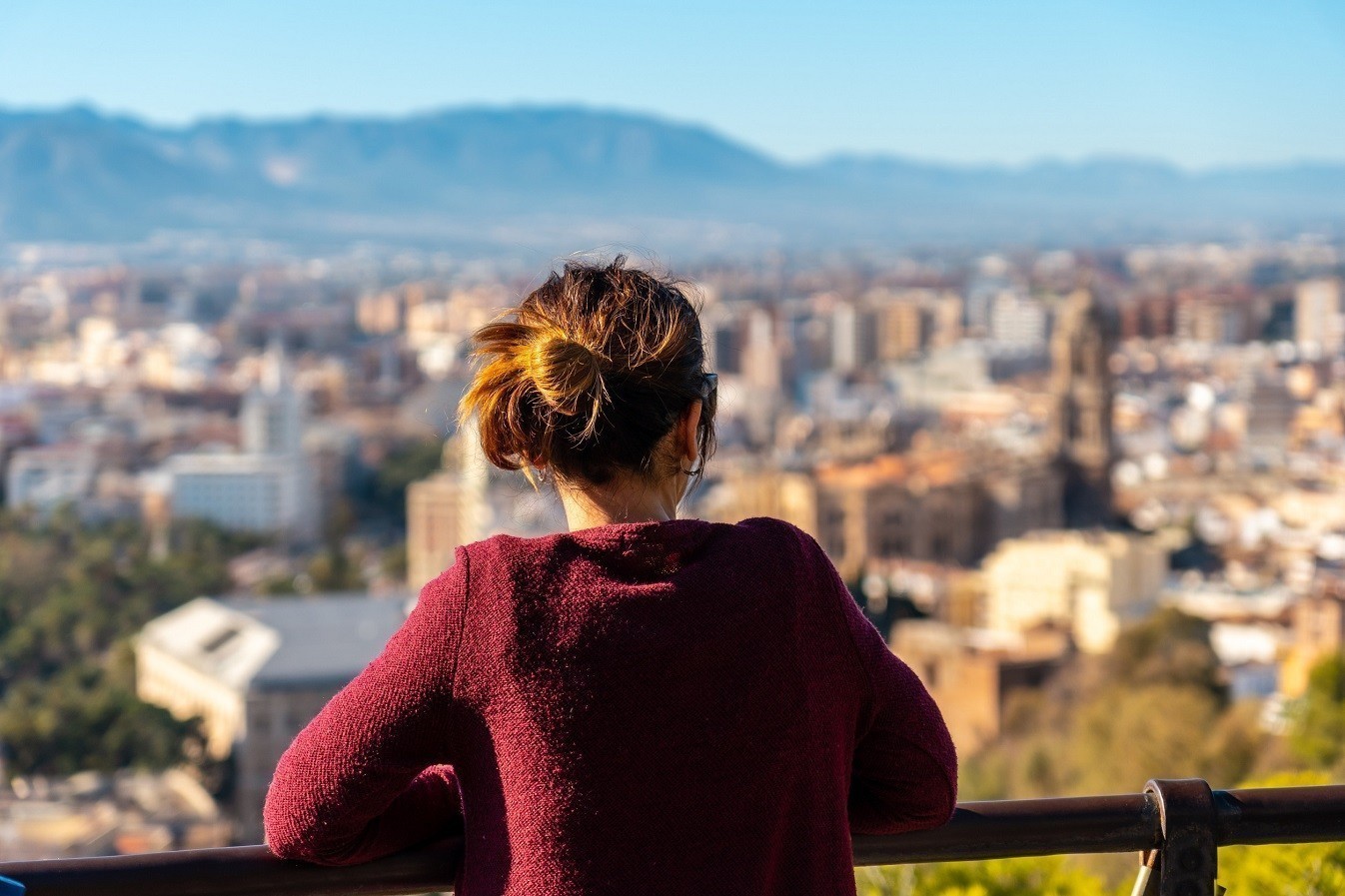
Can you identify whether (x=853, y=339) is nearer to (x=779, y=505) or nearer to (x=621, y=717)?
(x=779, y=505)

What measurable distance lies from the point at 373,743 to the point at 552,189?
308 feet

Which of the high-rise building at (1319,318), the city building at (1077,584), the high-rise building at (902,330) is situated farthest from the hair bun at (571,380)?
the high-rise building at (902,330)

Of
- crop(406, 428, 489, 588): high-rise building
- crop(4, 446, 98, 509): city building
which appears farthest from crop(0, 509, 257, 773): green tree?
crop(406, 428, 489, 588): high-rise building

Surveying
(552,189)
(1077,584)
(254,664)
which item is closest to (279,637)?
(254,664)

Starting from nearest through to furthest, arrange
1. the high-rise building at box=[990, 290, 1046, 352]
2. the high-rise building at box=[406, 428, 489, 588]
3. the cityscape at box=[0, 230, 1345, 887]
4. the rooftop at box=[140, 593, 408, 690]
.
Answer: the cityscape at box=[0, 230, 1345, 887] → the rooftop at box=[140, 593, 408, 690] → the high-rise building at box=[406, 428, 489, 588] → the high-rise building at box=[990, 290, 1046, 352]

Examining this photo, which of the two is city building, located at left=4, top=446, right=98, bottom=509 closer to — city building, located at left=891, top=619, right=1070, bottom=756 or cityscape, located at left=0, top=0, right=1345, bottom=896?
cityscape, located at left=0, top=0, right=1345, bottom=896

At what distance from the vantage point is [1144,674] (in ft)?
39.0

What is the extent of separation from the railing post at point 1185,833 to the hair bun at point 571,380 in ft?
1.32

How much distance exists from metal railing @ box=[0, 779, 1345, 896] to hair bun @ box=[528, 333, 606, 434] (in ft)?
0.80

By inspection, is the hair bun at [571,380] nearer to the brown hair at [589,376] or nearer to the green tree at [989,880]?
A: the brown hair at [589,376]

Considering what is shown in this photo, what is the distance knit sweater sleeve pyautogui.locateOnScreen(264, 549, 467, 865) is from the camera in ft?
2.69

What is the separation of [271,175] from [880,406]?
57.2 m

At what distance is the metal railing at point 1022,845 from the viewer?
36.2 inches

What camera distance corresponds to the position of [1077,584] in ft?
51.8
